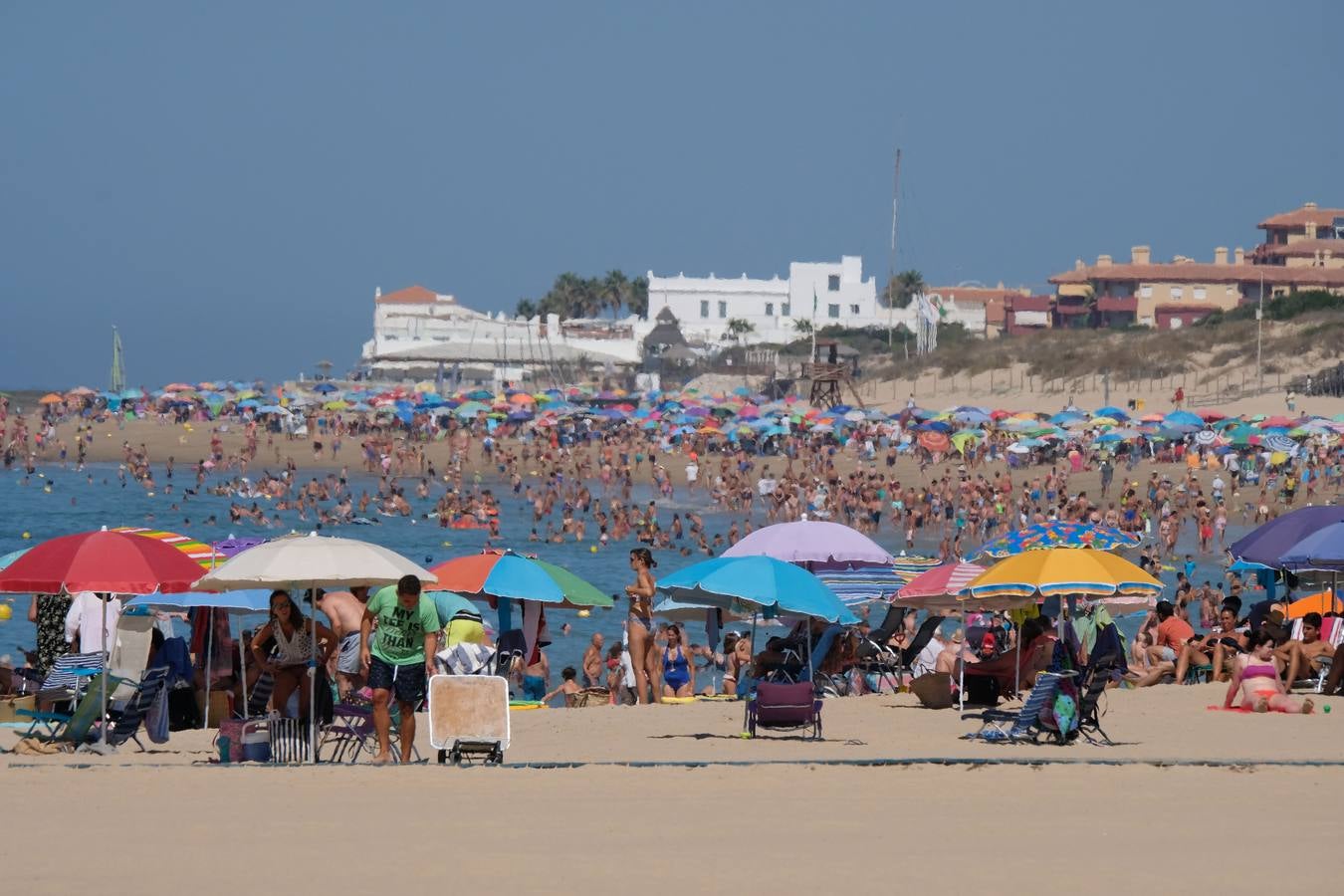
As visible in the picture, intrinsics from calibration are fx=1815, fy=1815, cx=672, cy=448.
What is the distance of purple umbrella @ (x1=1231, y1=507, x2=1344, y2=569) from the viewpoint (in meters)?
13.2

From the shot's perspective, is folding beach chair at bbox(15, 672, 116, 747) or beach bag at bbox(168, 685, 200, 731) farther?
beach bag at bbox(168, 685, 200, 731)

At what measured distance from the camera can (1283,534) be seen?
13.4 metres

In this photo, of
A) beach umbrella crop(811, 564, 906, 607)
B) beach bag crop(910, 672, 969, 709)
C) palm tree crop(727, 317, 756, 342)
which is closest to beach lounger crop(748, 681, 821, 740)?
beach bag crop(910, 672, 969, 709)

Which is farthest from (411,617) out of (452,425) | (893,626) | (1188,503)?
(452,425)

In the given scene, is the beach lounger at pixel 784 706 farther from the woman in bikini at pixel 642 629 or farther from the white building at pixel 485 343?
the white building at pixel 485 343

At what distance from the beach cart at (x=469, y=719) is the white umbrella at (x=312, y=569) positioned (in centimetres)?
60

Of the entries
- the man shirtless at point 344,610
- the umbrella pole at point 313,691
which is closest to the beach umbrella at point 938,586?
the man shirtless at point 344,610

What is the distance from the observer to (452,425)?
180 ft

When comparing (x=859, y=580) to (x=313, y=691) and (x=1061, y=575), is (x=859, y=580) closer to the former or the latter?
(x=1061, y=575)

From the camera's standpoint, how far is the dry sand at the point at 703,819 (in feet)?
21.0

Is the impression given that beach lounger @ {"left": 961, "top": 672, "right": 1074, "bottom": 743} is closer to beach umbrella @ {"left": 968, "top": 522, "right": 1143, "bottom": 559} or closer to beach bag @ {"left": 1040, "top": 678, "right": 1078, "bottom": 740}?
beach bag @ {"left": 1040, "top": 678, "right": 1078, "bottom": 740}

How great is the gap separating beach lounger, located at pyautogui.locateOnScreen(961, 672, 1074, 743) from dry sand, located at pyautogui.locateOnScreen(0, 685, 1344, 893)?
17cm

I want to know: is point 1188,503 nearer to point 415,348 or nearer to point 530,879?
point 530,879

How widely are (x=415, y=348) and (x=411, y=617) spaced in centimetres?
7990
